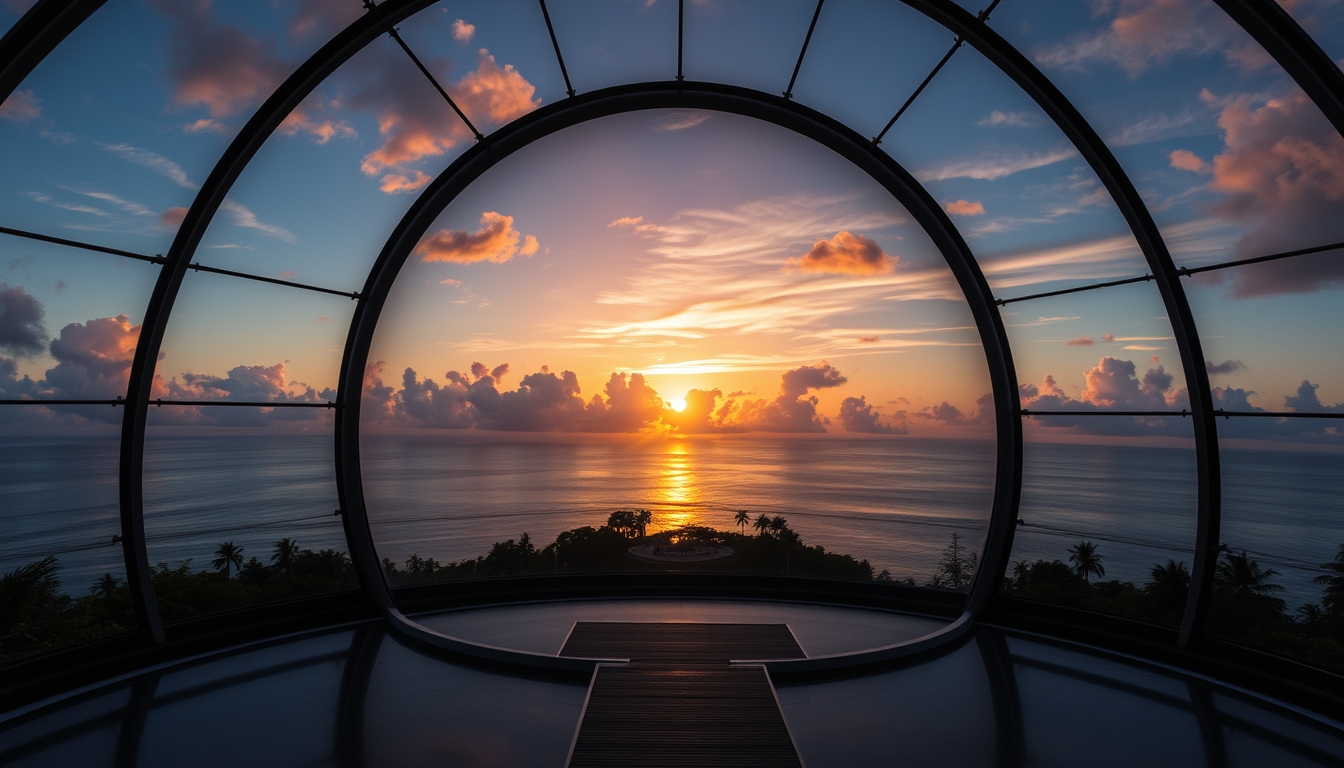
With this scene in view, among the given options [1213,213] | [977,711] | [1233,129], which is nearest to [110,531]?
[977,711]

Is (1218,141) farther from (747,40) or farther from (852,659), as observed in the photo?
(852,659)

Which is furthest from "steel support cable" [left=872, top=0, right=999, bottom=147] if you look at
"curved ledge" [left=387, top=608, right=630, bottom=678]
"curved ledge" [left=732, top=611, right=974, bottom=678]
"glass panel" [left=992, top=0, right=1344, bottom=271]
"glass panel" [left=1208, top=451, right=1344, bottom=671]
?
"glass panel" [left=992, top=0, right=1344, bottom=271]

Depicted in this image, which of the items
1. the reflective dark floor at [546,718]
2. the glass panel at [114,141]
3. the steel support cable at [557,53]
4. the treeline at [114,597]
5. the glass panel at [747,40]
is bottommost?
the treeline at [114,597]

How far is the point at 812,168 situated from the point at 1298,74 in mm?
68020

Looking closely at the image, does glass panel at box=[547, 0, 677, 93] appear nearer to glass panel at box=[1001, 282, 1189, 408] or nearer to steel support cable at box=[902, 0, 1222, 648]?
steel support cable at box=[902, 0, 1222, 648]

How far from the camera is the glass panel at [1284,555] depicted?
3700 cm

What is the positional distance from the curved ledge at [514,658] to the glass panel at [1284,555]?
15.8 metres

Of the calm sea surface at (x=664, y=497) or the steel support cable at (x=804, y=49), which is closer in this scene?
the steel support cable at (x=804, y=49)

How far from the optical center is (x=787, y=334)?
10825cm

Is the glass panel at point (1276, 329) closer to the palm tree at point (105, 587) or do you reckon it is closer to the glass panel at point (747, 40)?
the glass panel at point (747, 40)

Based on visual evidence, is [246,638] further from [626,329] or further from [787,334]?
[787,334]

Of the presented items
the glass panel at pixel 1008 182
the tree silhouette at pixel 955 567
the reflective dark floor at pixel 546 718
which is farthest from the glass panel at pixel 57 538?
the tree silhouette at pixel 955 567

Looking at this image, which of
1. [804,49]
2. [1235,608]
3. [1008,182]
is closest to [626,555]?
[1008,182]

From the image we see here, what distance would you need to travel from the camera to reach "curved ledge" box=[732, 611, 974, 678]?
6414 millimetres
